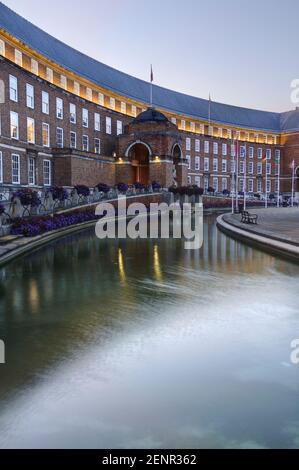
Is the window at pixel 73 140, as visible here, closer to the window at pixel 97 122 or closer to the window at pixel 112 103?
the window at pixel 97 122

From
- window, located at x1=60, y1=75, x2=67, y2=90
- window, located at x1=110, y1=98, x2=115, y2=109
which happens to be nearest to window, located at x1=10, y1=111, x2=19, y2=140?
window, located at x1=60, y1=75, x2=67, y2=90

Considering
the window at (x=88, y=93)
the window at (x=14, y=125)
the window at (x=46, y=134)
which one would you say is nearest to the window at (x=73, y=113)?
the window at (x=46, y=134)

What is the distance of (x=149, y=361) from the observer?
22.3ft

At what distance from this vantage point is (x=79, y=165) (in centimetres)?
4819

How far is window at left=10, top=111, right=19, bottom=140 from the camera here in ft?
131

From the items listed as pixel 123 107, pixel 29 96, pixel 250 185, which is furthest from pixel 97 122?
pixel 250 185

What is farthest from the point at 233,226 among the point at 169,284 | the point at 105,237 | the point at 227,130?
the point at 227,130

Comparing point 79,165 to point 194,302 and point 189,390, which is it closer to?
point 194,302

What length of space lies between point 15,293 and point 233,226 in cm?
→ 2045

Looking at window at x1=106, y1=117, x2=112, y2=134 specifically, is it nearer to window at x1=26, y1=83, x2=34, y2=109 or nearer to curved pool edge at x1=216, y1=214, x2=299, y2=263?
window at x1=26, y1=83, x2=34, y2=109

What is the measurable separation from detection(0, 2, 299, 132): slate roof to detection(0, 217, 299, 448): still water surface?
4134 cm

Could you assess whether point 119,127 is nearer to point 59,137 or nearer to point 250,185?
point 59,137

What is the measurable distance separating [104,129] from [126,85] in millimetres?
17679

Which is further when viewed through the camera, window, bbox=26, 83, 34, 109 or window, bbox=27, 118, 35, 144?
window, bbox=27, 118, 35, 144
